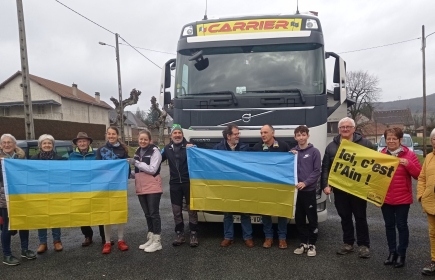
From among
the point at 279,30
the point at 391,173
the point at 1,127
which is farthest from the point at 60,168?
the point at 1,127

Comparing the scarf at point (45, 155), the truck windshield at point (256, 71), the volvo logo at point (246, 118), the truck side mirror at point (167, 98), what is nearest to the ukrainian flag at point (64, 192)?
the scarf at point (45, 155)

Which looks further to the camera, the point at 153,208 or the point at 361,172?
the point at 153,208

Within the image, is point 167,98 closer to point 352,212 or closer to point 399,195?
point 352,212

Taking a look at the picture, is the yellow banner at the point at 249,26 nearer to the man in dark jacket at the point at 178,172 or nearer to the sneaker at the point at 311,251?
the man in dark jacket at the point at 178,172

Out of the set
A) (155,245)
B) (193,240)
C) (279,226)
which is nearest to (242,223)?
(279,226)

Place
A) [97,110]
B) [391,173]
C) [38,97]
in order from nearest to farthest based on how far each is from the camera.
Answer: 1. [391,173]
2. [38,97]
3. [97,110]

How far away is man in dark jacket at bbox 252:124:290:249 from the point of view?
5242 mm

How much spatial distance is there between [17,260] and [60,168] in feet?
4.57

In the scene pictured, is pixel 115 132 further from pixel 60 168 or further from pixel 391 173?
pixel 391 173

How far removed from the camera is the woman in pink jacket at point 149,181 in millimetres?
5418

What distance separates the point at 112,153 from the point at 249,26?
307 centimetres

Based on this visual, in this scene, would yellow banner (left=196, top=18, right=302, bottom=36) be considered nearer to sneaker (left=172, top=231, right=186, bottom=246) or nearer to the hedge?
sneaker (left=172, top=231, right=186, bottom=246)

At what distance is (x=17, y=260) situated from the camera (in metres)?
5.05

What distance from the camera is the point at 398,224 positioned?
15.1 ft
